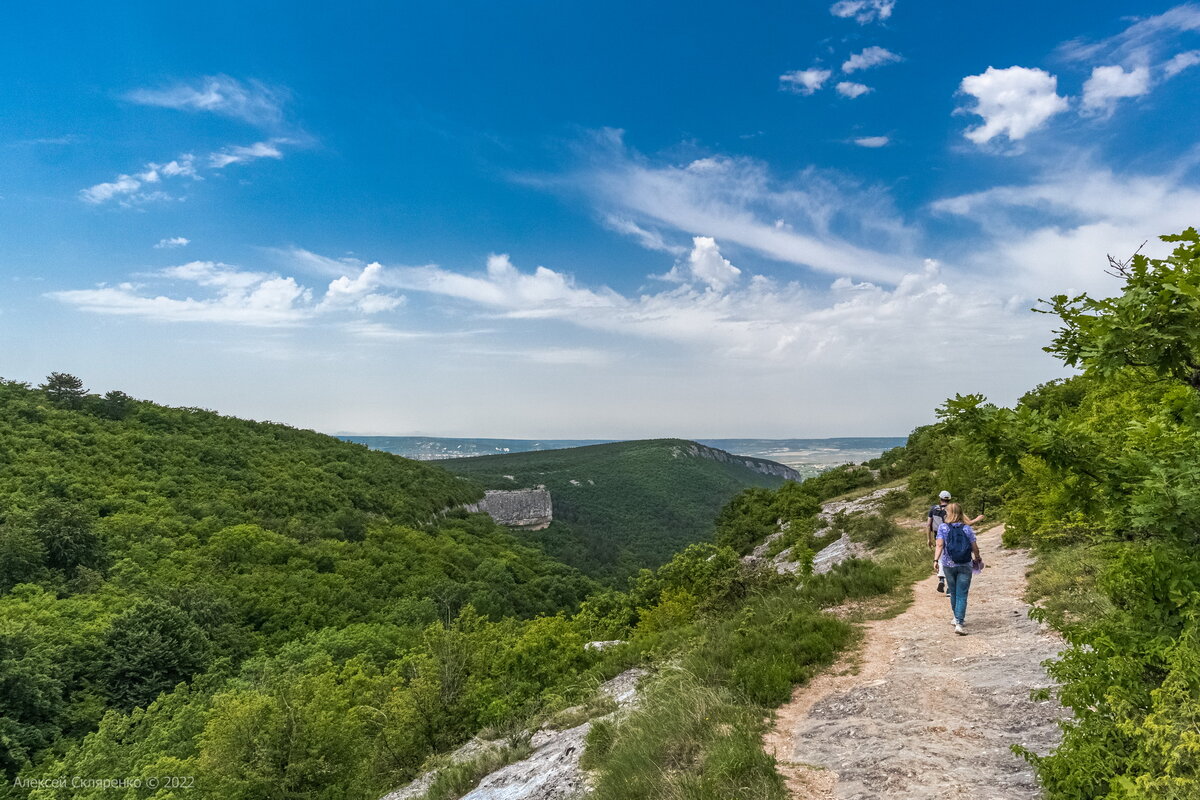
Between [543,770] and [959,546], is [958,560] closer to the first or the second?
[959,546]

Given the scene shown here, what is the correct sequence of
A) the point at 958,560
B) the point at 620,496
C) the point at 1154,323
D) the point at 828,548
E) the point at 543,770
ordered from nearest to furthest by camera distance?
1. the point at 1154,323
2. the point at 543,770
3. the point at 958,560
4. the point at 828,548
5. the point at 620,496

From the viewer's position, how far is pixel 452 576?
48.4m

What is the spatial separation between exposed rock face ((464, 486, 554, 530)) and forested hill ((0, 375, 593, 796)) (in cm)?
2462

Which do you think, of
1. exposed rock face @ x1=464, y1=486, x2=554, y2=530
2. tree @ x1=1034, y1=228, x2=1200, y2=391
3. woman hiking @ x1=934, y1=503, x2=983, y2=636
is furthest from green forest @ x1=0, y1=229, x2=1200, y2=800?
exposed rock face @ x1=464, y1=486, x2=554, y2=530

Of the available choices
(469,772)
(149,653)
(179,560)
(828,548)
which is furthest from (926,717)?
(179,560)

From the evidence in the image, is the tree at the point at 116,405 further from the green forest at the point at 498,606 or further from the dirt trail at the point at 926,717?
the dirt trail at the point at 926,717

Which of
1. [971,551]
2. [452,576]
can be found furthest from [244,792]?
[452,576]

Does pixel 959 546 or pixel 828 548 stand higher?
pixel 959 546

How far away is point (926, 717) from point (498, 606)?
41.0 meters

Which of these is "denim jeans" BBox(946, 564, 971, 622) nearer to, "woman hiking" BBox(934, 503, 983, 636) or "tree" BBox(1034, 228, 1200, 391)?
"woman hiking" BBox(934, 503, 983, 636)

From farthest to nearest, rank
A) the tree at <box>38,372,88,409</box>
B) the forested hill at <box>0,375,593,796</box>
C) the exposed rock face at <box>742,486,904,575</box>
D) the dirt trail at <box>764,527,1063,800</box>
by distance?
1. the tree at <box>38,372,88,409</box>
2. the forested hill at <box>0,375,593,796</box>
3. the exposed rock face at <box>742,486,904,575</box>
4. the dirt trail at <box>764,527,1063,800</box>

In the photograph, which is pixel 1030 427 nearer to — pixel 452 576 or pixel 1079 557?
pixel 1079 557

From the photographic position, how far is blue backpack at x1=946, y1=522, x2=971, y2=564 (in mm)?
8719

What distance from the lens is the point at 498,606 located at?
42.9 meters
